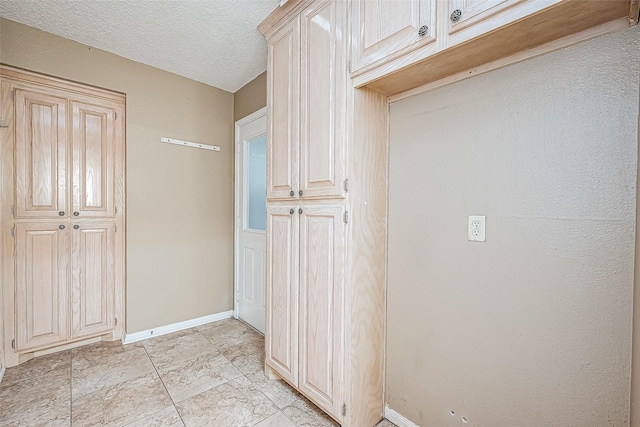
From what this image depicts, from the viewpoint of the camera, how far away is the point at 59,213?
2.26 m

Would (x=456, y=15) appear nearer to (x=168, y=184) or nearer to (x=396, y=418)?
(x=396, y=418)

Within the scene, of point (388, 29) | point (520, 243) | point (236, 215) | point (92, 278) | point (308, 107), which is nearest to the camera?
point (520, 243)

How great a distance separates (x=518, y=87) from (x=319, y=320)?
4.78ft

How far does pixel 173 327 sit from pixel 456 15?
3.19 m

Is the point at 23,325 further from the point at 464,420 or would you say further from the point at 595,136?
the point at 595,136

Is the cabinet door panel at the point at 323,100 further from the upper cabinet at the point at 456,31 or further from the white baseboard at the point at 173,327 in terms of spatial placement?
the white baseboard at the point at 173,327

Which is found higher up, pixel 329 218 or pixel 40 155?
pixel 40 155

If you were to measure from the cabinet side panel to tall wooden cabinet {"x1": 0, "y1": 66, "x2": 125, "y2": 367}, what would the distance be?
2.25 metres

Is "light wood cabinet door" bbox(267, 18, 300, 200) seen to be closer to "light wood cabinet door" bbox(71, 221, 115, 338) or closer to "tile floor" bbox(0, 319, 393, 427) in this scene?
"tile floor" bbox(0, 319, 393, 427)

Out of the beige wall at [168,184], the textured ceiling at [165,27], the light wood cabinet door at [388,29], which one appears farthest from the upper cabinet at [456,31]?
the beige wall at [168,184]

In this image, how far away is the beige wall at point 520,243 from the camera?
93 centimetres

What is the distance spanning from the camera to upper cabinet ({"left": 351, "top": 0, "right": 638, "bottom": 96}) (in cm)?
90

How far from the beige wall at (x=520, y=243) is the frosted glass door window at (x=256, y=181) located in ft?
5.13

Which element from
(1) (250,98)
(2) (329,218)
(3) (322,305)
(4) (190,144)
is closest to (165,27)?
(1) (250,98)
